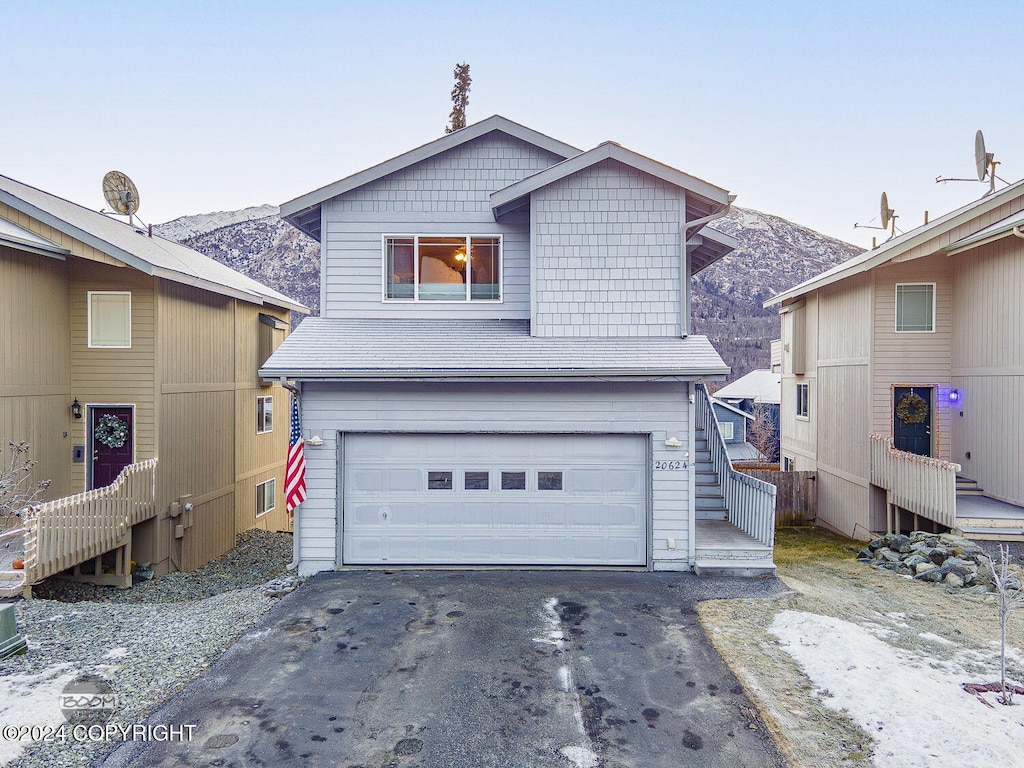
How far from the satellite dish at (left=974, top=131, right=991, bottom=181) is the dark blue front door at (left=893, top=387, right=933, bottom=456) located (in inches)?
210

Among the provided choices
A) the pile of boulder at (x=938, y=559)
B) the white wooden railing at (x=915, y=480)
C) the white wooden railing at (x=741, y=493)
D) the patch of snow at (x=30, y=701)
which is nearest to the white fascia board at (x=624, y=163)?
the white wooden railing at (x=741, y=493)

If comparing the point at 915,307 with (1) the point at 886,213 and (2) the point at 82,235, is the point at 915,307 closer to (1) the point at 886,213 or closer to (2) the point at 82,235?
(1) the point at 886,213

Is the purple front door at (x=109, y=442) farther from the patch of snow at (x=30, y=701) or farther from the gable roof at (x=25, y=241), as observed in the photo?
the patch of snow at (x=30, y=701)

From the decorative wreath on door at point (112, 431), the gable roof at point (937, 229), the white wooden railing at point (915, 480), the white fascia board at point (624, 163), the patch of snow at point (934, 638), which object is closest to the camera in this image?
the patch of snow at point (934, 638)

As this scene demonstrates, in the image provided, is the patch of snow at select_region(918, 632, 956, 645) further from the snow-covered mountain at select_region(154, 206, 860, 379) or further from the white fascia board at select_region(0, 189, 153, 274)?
the snow-covered mountain at select_region(154, 206, 860, 379)

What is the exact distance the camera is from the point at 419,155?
379 inches

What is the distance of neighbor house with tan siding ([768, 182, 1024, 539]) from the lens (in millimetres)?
10047

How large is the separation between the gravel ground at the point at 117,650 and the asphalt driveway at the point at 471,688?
27 cm

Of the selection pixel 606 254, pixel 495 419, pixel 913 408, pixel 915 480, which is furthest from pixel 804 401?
pixel 495 419

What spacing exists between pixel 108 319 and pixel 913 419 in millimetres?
17443

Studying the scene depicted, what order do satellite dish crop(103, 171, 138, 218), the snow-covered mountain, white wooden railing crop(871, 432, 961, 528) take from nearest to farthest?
white wooden railing crop(871, 432, 961, 528)
satellite dish crop(103, 171, 138, 218)
the snow-covered mountain

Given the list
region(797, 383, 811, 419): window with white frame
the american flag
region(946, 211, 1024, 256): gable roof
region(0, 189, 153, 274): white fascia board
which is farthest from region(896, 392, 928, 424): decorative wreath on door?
region(0, 189, 153, 274): white fascia board

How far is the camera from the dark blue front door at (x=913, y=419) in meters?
12.2

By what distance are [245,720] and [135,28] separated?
30816 mm
